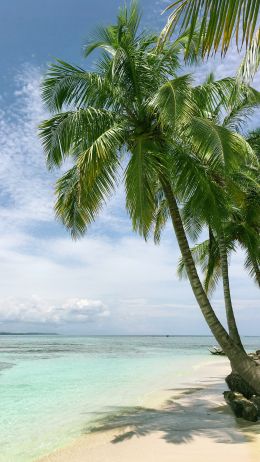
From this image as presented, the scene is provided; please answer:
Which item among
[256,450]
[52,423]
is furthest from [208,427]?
[52,423]

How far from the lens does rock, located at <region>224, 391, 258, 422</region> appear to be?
304 inches

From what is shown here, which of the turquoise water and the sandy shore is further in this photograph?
the turquoise water

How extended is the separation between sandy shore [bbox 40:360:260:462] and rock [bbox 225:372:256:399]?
504 millimetres

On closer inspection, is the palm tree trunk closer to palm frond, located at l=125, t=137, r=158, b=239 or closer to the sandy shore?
the sandy shore

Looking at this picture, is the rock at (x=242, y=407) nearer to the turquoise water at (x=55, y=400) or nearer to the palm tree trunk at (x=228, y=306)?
the palm tree trunk at (x=228, y=306)

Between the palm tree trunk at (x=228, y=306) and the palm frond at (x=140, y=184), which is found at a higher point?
the palm frond at (x=140, y=184)

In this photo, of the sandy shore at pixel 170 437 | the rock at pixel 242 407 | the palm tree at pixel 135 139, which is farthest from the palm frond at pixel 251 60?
the rock at pixel 242 407

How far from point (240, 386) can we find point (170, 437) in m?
2.75

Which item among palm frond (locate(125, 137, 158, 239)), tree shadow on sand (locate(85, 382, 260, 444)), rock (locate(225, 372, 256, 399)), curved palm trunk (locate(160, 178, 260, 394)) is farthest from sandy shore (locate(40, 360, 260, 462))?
palm frond (locate(125, 137, 158, 239))

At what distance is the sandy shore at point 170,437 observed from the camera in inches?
233

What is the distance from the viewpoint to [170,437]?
687 centimetres

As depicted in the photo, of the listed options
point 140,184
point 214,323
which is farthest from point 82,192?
point 214,323

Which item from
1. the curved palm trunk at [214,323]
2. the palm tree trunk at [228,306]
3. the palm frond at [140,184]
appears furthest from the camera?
the palm tree trunk at [228,306]

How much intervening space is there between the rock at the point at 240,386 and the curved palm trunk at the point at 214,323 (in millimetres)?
201
